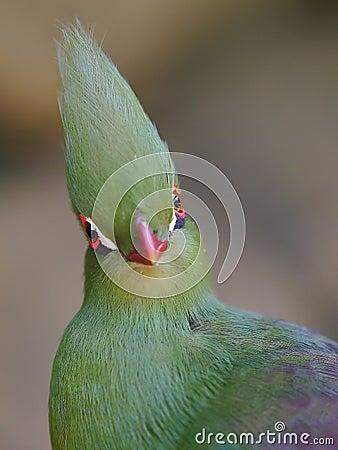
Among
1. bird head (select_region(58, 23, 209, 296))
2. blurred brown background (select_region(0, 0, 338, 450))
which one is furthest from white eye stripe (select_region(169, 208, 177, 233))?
blurred brown background (select_region(0, 0, 338, 450))

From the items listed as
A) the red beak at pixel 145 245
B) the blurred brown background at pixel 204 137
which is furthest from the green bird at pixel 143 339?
the blurred brown background at pixel 204 137

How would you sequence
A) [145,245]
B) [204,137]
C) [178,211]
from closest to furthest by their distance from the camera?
1. [145,245]
2. [178,211]
3. [204,137]

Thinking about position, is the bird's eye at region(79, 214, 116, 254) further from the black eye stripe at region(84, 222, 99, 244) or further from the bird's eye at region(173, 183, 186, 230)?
the bird's eye at region(173, 183, 186, 230)

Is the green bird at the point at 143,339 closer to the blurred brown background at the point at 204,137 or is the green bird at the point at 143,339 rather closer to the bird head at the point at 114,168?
the bird head at the point at 114,168

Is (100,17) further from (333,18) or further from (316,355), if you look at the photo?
(316,355)

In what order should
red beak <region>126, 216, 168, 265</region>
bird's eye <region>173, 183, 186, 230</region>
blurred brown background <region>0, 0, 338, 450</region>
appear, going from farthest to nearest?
blurred brown background <region>0, 0, 338, 450</region>
bird's eye <region>173, 183, 186, 230</region>
red beak <region>126, 216, 168, 265</region>

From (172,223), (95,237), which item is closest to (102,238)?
(95,237)

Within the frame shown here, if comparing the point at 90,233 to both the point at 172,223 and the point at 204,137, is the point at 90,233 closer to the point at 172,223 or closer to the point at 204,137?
the point at 172,223
